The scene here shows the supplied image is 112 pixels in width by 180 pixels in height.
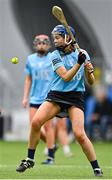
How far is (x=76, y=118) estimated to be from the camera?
13.2 m

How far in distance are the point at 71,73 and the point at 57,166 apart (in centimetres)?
296

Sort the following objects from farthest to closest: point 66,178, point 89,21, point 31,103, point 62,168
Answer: point 89,21, point 31,103, point 62,168, point 66,178

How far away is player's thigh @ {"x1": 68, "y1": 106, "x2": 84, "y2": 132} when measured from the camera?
43.1 ft

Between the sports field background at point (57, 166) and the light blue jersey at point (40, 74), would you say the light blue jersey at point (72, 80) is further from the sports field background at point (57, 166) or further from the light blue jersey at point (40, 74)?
the light blue jersey at point (40, 74)

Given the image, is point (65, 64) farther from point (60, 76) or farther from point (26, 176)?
point (26, 176)

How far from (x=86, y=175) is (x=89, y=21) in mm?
13739

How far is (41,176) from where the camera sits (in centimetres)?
1304

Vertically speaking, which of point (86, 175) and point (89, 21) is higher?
point (89, 21)

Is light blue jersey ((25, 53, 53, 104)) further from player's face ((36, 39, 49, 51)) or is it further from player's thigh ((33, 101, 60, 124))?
player's thigh ((33, 101, 60, 124))

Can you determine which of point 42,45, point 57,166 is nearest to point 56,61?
point 57,166

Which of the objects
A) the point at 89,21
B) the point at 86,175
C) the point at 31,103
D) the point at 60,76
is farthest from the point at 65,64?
the point at 89,21

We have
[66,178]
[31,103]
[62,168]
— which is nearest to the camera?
[66,178]

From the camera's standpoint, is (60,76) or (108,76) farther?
(108,76)

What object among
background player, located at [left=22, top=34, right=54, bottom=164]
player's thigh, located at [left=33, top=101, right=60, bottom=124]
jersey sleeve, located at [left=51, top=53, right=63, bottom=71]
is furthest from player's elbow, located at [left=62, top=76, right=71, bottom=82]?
background player, located at [left=22, top=34, right=54, bottom=164]
